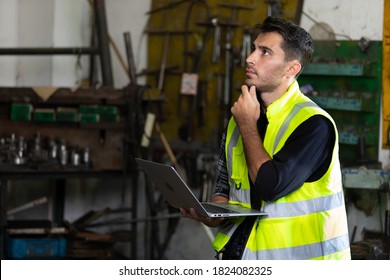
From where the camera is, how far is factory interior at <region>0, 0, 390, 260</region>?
5.32m

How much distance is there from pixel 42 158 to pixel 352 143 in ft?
6.39

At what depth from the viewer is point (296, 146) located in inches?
98.1

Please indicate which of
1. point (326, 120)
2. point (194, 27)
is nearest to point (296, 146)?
point (326, 120)

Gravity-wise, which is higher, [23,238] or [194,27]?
[194,27]

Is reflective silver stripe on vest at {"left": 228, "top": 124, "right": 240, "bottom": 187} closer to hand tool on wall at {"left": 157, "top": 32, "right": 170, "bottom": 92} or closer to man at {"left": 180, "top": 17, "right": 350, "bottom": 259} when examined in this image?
man at {"left": 180, "top": 17, "right": 350, "bottom": 259}

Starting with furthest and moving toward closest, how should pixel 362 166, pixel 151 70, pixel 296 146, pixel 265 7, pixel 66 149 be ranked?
pixel 151 70
pixel 265 7
pixel 66 149
pixel 362 166
pixel 296 146

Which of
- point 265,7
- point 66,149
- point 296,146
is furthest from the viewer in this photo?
point 265,7

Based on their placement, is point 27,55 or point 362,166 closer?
point 362,166

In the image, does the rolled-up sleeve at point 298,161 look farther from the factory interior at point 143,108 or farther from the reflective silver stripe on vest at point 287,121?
the factory interior at point 143,108

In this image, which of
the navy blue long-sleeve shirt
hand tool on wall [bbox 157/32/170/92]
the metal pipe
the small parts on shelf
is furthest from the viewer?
hand tool on wall [bbox 157/32/170/92]

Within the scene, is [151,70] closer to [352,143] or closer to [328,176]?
[352,143]

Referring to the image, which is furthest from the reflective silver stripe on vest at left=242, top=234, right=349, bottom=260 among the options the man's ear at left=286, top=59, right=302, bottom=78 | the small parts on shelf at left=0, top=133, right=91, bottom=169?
the small parts on shelf at left=0, top=133, right=91, bottom=169

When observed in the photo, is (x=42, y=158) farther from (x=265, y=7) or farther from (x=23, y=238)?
(x=265, y=7)

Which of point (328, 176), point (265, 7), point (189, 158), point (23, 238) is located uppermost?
point (265, 7)
